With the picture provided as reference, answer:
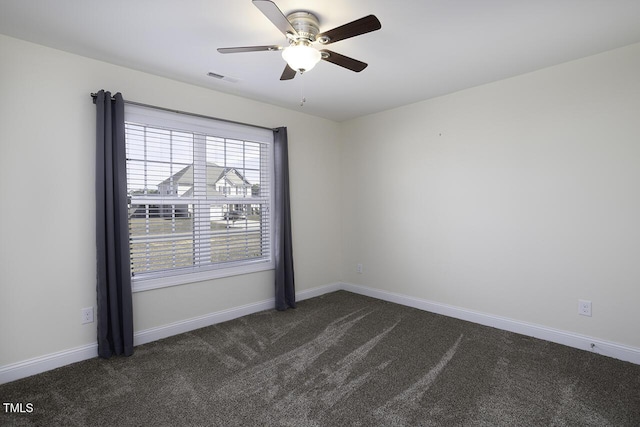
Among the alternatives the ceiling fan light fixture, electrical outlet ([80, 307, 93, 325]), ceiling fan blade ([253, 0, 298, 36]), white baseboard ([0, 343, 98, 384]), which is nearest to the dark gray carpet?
white baseboard ([0, 343, 98, 384])

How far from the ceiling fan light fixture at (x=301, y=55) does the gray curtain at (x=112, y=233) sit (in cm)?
163

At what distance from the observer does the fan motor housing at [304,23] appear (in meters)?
2.04

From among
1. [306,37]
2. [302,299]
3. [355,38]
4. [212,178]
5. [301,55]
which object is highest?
[355,38]

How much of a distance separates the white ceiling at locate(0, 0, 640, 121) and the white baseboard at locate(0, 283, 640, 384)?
237cm

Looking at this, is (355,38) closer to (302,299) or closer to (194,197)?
(194,197)

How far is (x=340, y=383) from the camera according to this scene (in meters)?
2.32

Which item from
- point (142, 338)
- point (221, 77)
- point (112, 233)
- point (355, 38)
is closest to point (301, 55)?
point (355, 38)

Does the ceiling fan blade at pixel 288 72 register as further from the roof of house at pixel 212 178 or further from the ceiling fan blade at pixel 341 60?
the roof of house at pixel 212 178

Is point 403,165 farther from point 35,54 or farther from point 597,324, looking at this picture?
point 35,54

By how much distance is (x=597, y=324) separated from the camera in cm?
276

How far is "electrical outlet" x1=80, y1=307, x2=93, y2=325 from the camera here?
8.76 feet

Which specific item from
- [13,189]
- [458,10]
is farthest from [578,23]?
[13,189]

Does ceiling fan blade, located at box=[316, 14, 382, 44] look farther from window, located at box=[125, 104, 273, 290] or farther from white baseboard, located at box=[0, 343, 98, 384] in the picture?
white baseboard, located at box=[0, 343, 98, 384]

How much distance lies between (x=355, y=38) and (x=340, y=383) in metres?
2.48
